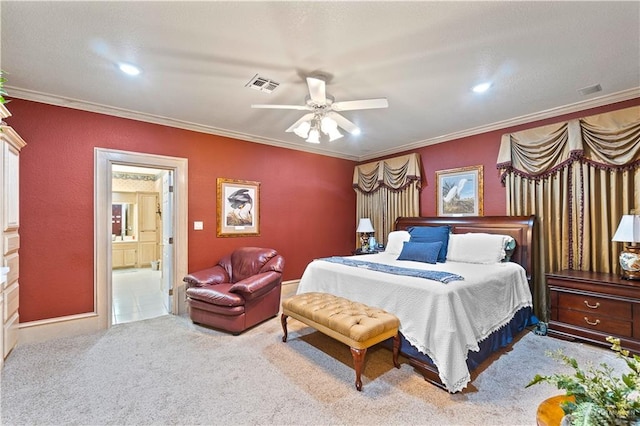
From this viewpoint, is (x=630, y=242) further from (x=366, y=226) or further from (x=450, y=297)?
(x=366, y=226)

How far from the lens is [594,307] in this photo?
291cm

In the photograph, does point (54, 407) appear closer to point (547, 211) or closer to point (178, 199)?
point (178, 199)

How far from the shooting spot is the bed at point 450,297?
2220 millimetres

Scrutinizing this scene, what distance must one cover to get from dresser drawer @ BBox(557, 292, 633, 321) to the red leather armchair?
10.7 feet

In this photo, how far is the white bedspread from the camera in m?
2.17

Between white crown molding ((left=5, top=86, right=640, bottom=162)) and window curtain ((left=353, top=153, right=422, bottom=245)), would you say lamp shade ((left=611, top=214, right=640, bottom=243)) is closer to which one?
white crown molding ((left=5, top=86, right=640, bottom=162))

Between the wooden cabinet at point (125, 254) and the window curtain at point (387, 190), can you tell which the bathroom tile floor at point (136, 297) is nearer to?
the wooden cabinet at point (125, 254)

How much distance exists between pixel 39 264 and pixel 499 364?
4.77m

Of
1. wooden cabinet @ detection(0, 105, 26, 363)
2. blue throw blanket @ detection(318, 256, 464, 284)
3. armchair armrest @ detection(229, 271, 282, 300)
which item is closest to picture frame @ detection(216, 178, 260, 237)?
armchair armrest @ detection(229, 271, 282, 300)

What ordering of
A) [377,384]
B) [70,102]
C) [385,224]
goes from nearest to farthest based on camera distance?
[377,384]
[70,102]
[385,224]

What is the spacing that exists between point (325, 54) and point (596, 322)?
366 centimetres

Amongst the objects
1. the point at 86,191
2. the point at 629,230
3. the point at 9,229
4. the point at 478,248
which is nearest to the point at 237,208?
the point at 86,191

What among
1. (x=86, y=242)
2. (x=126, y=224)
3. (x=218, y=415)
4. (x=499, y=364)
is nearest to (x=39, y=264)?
(x=86, y=242)

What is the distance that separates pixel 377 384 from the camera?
2.31 meters
